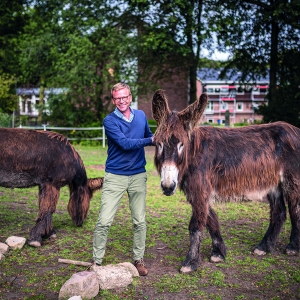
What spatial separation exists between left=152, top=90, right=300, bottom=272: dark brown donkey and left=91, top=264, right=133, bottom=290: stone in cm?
81

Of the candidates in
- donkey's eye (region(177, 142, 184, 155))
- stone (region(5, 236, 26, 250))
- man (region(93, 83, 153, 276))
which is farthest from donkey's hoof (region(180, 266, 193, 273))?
stone (region(5, 236, 26, 250))

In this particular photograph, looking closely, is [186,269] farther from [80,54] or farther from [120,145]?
[80,54]

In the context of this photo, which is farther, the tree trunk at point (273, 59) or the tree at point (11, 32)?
the tree at point (11, 32)

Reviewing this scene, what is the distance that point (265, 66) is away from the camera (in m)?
25.1

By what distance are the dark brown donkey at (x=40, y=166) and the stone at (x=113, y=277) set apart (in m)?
1.88

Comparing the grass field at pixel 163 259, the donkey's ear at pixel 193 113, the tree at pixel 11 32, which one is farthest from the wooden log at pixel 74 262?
the tree at pixel 11 32

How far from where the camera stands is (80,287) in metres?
4.14

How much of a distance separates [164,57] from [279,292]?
20.1 metres

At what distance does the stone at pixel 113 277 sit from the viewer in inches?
176

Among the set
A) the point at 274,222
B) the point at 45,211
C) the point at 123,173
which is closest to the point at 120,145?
the point at 123,173

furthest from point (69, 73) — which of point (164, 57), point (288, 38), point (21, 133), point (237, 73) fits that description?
point (21, 133)

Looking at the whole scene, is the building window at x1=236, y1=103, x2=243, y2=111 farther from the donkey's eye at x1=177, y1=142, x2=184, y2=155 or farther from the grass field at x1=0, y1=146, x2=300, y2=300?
the donkey's eye at x1=177, y1=142, x2=184, y2=155

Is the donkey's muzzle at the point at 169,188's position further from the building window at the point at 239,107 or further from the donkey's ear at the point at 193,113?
the building window at the point at 239,107

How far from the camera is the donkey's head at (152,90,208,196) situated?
14.8ft
